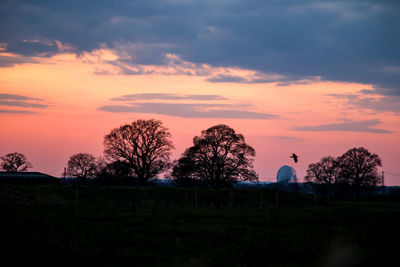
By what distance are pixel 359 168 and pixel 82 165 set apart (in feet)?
258

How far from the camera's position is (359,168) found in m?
102

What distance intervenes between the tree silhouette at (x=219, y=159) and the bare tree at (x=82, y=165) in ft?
135

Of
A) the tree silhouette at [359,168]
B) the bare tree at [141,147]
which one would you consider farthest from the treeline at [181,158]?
the tree silhouette at [359,168]

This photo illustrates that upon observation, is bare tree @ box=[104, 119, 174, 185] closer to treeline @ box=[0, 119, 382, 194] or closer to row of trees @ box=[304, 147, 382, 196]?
treeline @ box=[0, 119, 382, 194]

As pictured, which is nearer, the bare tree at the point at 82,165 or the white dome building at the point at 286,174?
the bare tree at the point at 82,165

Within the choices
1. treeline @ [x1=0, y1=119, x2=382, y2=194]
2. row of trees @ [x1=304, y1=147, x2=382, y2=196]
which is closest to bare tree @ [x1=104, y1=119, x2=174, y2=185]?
treeline @ [x1=0, y1=119, x2=382, y2=194]

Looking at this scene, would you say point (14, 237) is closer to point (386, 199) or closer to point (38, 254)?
point (38, 254)

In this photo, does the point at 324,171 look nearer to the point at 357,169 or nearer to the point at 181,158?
the point at 357,169

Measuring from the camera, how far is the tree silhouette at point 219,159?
272 ft

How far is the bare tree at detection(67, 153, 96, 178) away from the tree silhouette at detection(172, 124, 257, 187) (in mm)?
41031

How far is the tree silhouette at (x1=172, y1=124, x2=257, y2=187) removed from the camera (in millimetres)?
83000

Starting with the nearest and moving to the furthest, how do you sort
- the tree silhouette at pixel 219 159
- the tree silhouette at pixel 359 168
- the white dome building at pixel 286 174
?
the tree silhouette at pixel 219 159 < the tree silhouette at pixel 359 168 < the white dome building at pixel 286 174

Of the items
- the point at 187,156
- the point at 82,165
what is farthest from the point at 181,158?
the point at 82,165

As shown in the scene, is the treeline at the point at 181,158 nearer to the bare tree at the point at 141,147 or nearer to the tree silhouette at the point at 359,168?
the bare tree at the point at 141,147
